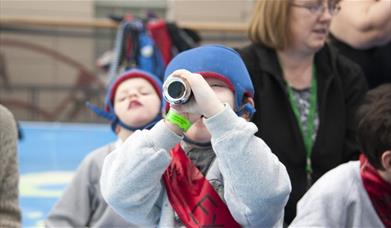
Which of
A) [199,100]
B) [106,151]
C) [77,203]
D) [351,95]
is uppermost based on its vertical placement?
[199,100]

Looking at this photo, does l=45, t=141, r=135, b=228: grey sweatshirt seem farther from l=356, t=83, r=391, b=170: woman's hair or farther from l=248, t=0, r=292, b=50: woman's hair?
l=356, t=83, r=391, b=170: woman's hair

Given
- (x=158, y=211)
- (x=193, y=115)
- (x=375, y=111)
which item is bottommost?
(x=158, y=211)

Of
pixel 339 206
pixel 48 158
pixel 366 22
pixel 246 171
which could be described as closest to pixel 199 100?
Answer: pixel 246 171

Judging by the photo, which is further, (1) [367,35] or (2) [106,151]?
(1) [367,35]

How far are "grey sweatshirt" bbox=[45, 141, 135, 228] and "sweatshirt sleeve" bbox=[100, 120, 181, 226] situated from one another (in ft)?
1.97

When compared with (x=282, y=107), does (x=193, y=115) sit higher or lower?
higher

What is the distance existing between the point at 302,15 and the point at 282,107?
0.88ft

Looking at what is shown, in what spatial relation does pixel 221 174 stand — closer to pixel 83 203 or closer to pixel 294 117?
pixel 294 117

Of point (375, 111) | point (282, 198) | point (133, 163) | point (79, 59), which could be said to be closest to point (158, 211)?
point (133, 163)

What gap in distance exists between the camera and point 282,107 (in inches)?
63.7

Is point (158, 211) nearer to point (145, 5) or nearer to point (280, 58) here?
point (280, 58)

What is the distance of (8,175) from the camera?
1.44 metres

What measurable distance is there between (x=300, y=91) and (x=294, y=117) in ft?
0.35

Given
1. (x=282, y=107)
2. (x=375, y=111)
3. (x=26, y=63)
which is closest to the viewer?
(x=375, y=111)
